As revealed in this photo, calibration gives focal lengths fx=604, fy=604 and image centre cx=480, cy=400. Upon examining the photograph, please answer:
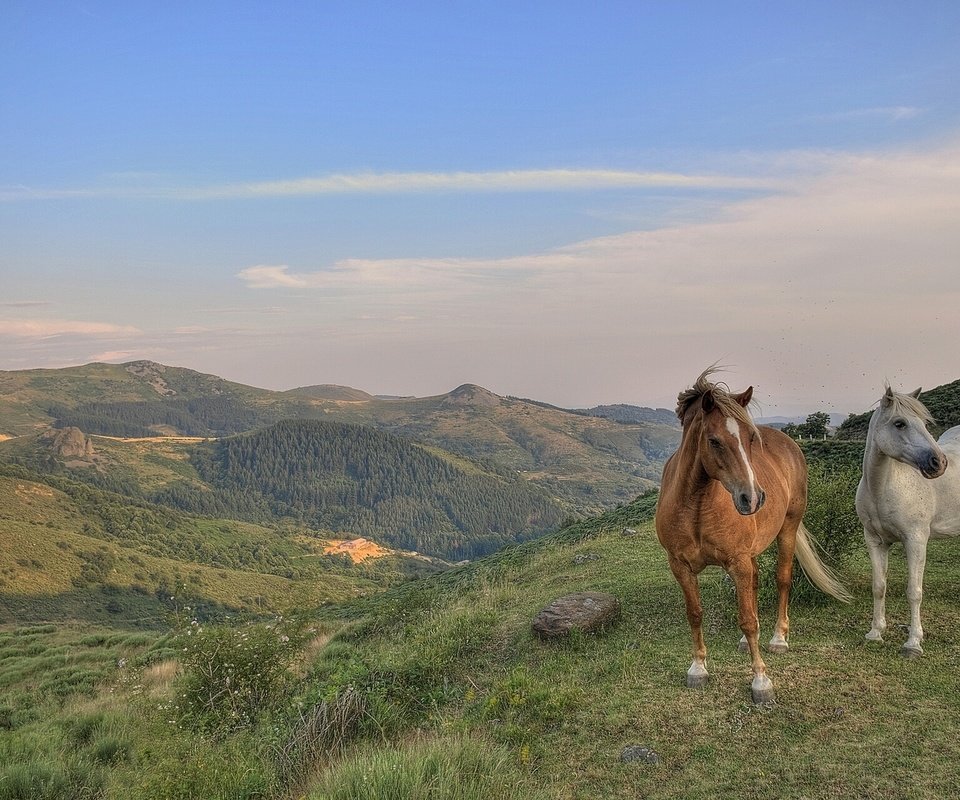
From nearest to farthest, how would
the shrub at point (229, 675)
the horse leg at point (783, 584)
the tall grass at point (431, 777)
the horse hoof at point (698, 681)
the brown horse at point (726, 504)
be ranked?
the tall grass at point (431, 777)
the brown horse at point (726, 504)
the horse hoof at point (698, 681)
the horse leg at point (783, 584)
the shrub at point (229, 675)

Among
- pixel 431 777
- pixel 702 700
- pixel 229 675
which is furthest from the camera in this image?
pixel 229 675

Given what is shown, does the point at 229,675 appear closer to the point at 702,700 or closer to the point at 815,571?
the point at 702,700

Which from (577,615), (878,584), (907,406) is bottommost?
(577,615)

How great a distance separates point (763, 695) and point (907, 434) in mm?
3086

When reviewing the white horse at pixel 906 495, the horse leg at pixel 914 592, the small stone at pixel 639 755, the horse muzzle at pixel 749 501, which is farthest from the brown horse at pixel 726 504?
the small stone at pixel 639 755

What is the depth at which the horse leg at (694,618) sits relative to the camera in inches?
237

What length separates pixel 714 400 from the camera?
5.10 m

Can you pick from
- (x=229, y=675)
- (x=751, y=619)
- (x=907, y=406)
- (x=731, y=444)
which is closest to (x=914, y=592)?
(x=907, y=406)

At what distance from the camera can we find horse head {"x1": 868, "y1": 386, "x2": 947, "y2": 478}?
20.0ft

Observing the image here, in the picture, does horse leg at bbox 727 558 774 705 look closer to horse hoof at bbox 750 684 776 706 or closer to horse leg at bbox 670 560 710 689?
horse hoof at bbox 750 684 776 706

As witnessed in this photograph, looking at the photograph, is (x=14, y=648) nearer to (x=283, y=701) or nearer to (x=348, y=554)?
(x=283, y=701)

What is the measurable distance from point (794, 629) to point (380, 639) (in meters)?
9.09

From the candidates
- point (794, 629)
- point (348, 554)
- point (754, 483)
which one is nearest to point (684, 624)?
point (794, 629)

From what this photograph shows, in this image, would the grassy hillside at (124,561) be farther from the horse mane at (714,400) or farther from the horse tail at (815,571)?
the horse mane at (714,400)
